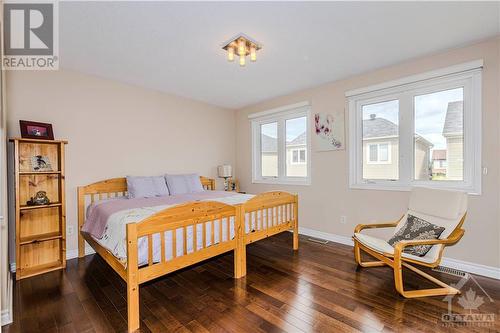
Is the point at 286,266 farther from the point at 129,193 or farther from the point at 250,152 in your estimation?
the point at 250,152

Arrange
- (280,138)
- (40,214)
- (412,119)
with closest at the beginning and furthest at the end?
(40,214)
(412,119)
(280,138)

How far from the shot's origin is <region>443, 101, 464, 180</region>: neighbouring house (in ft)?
8.64

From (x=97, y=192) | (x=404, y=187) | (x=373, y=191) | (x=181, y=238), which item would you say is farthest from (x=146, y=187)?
(x=404, y=187)

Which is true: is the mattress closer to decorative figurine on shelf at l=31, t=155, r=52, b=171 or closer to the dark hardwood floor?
the dark hardwood floor

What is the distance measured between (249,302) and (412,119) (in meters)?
2.84

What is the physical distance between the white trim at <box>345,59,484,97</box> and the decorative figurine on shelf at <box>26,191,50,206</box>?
4.07 m

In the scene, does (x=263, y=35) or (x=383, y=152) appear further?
(x=383, y=152)

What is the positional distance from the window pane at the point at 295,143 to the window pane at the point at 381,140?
101cm

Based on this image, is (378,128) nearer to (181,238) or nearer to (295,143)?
(295,143)


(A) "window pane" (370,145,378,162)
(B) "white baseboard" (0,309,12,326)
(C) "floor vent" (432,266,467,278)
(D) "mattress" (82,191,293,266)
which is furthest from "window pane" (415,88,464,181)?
(B) "white baseboard" (0,309,12,326)

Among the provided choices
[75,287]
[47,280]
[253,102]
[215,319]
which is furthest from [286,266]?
[253,102]

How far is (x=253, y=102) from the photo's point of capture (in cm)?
463

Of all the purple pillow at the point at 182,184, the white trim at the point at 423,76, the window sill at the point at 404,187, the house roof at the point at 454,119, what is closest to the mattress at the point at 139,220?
the purple pillow at the point at 182,184

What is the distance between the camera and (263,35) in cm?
229
